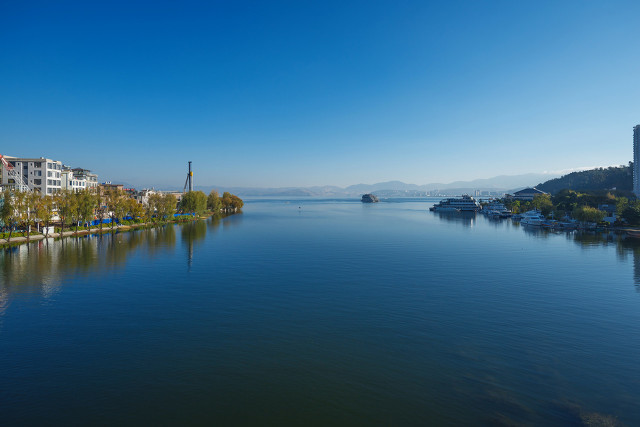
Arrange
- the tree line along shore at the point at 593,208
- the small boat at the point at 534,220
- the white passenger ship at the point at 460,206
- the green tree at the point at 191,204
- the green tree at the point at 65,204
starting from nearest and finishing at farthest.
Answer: the green tree at the point at 65,204 → the tree line along shore at the point at 593,208 → the small boat at the point at 534,220 → the green tree at the point at 191,204 → the white passenger ship at the point at 460,206

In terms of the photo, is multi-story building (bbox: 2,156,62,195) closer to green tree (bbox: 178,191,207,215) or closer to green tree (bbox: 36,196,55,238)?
green tree (bbox: 36,196,55,238)

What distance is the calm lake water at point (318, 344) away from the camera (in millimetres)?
11023

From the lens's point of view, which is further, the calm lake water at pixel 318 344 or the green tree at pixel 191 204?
the green tree at pixel 191 204

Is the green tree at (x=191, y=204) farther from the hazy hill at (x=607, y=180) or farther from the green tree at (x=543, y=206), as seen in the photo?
the hazy hill at (x=607, y=180)

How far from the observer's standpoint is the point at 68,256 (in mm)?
36469

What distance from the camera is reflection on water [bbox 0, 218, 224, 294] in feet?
85.2

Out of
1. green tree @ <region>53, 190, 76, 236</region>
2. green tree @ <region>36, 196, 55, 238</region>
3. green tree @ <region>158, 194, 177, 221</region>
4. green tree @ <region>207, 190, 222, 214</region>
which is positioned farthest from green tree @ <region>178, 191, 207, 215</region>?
green tree @ <region>36, 196, 55, 238</region>

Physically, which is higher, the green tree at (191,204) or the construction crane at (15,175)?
the construction crane at (15,175)

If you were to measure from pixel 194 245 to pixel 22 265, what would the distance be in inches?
724

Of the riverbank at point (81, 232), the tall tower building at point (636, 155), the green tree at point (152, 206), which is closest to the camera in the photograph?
the riverbank at point (81, 232)

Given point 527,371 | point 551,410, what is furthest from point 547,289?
point 551,410

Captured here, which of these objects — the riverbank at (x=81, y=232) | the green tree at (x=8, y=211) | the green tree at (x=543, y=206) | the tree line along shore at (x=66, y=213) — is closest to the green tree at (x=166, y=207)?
the tree line along shore at (x=66, y=213)

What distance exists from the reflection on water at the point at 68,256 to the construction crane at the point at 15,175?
70.5ft

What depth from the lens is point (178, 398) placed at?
1150cm
